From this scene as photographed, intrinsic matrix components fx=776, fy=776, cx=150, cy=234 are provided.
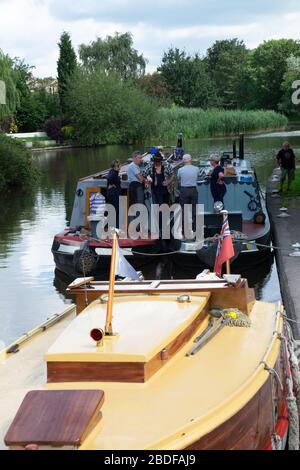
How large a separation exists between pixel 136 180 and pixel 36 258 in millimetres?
3330

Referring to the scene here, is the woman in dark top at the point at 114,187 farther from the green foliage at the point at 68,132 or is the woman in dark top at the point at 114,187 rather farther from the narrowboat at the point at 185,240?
the green foliage at the point at 68,132

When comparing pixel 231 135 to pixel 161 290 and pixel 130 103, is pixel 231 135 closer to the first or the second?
pixel 130 103

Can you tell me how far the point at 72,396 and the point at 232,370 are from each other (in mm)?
1607

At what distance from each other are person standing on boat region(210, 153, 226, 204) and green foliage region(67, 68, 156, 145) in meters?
51.2

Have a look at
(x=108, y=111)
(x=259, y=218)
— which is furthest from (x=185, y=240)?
(x=108, y=111)

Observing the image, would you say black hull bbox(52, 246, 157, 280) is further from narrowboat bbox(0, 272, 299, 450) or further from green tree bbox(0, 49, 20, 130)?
green tree bbox(0, 49, 20, 130)

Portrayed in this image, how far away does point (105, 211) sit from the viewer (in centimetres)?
1658

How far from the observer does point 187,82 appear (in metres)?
94.1

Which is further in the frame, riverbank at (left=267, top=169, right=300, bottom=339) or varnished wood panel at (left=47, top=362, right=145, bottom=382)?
riverbank at (left=267, top=169, right=300, bottom=339)

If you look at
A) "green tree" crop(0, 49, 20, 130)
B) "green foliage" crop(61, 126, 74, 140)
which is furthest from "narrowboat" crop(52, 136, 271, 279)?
"green foliage" crop(61, 126, 74, 140)

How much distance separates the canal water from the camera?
1364 cm

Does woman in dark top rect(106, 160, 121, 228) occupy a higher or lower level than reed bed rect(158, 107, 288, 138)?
higher

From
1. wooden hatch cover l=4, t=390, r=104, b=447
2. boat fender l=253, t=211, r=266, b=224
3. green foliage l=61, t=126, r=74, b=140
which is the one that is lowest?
green foliage l=61, t=126, r=74, b=140
